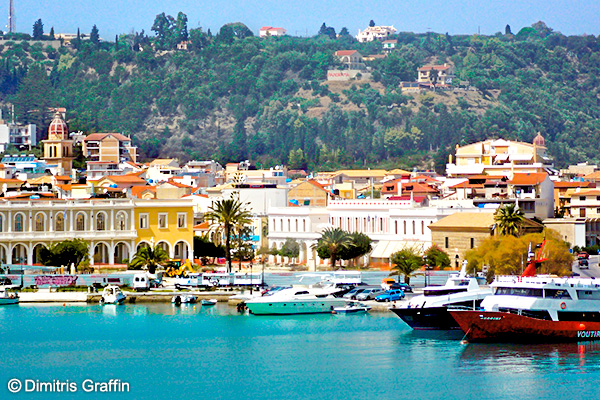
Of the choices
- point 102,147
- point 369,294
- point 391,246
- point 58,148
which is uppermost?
point 102,147

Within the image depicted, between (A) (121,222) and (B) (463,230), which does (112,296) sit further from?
(B) (463,230)

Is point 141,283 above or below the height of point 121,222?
below

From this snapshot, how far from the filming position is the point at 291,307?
190ft

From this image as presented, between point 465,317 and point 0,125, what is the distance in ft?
365

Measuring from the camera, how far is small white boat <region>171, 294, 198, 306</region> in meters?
61.0

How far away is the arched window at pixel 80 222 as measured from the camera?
74.2 metres

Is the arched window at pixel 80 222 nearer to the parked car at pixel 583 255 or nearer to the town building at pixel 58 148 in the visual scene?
the parked car at pixel 583 255

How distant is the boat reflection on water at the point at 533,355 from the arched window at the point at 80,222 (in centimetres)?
3216

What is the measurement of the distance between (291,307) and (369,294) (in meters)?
3.97

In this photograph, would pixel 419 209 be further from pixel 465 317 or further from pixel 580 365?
pixel 580 365

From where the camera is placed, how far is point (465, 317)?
158 feet

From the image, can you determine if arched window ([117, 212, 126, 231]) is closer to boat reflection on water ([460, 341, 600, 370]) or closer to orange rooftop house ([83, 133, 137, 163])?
boat reflection on water ([460, 341, 600, 370])

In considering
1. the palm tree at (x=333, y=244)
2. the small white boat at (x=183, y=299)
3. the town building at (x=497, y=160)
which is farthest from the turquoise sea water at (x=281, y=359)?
the town building at (x=497, y=160)

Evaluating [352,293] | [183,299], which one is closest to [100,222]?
[183,299]
